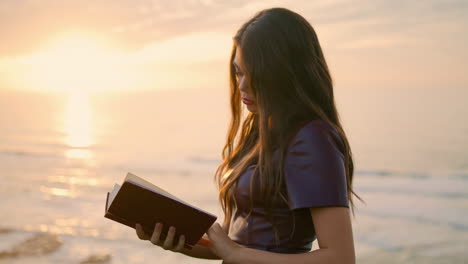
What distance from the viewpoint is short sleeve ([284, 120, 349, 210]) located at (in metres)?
1.92

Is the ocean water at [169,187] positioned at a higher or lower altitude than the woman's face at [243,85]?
lower

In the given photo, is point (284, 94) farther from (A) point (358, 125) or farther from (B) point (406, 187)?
(A) point (358, 125)

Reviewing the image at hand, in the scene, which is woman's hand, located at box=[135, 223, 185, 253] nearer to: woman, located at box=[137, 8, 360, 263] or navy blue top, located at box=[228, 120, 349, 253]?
woman, located at box=[137, 8, 360, 263]

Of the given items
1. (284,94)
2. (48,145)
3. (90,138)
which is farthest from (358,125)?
(284,94)

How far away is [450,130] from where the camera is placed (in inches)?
1677

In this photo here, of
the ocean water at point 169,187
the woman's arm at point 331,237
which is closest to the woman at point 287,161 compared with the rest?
the woman's arm at point 331,237

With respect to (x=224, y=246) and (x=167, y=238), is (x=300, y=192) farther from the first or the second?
(x=167, y=238)

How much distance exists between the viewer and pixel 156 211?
209 centimetres

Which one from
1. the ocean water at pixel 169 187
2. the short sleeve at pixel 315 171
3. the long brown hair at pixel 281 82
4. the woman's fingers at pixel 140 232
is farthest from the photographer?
the ocean water at pixel 169 187

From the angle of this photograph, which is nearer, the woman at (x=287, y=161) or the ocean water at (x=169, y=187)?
the woman at (x=287, y=161)

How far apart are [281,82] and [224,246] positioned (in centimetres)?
66

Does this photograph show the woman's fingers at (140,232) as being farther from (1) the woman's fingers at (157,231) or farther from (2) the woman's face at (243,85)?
(2) the woman's face at (243,85)

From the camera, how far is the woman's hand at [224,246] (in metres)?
2.12

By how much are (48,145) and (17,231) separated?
24.6m
